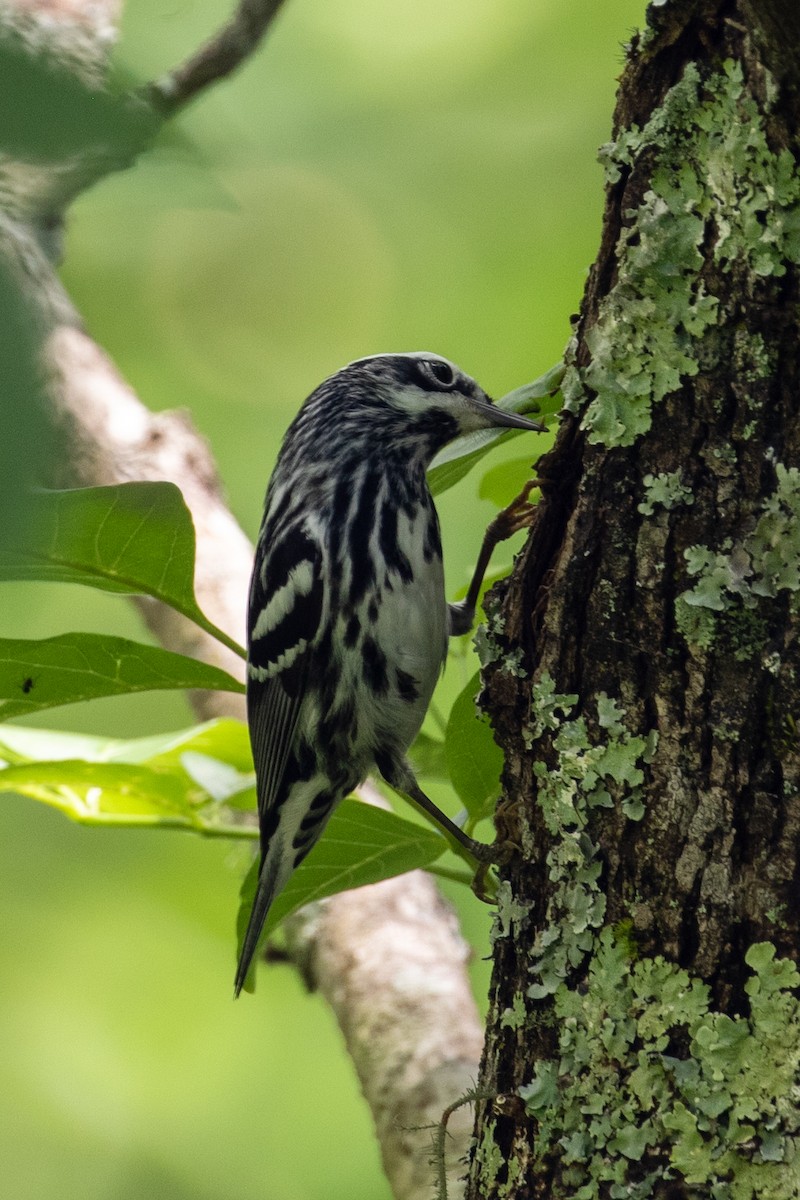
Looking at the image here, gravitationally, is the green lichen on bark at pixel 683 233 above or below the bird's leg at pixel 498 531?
above

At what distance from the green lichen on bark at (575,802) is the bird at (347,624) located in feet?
3.35

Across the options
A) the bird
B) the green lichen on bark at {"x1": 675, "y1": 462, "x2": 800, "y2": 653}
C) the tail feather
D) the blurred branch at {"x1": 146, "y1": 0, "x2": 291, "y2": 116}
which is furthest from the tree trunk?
the blurred branch at {"x1": 146, "y1": 0, "x2": 291, "y2": 116}

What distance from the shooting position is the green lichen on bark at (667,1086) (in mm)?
1449

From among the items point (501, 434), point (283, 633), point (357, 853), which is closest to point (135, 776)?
point (283, 633)

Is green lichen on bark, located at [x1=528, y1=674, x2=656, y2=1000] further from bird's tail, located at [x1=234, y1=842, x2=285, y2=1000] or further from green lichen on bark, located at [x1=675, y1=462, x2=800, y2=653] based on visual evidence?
bird's tail, located at [x1=234, y1=842, x2=285, y2=1000]

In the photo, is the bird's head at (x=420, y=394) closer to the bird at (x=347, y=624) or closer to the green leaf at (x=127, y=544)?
the bird at (x=347, y=624)

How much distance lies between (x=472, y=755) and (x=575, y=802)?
492 mm

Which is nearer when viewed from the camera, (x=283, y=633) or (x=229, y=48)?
(x=283, y=633)

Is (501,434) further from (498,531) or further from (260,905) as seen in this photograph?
(260,905)

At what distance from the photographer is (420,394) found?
3.16 m

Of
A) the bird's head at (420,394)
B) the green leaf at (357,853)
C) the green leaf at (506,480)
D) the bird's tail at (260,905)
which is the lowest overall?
the bird's tail at (260,905)

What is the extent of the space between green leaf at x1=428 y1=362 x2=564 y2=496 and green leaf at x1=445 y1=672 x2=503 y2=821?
511 millimetres

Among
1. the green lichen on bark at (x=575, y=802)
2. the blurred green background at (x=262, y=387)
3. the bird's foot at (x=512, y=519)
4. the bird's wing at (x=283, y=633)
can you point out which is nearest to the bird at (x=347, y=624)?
the bird's wing at (x=283, y=633)

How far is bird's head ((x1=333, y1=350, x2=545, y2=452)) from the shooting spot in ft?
10.0
